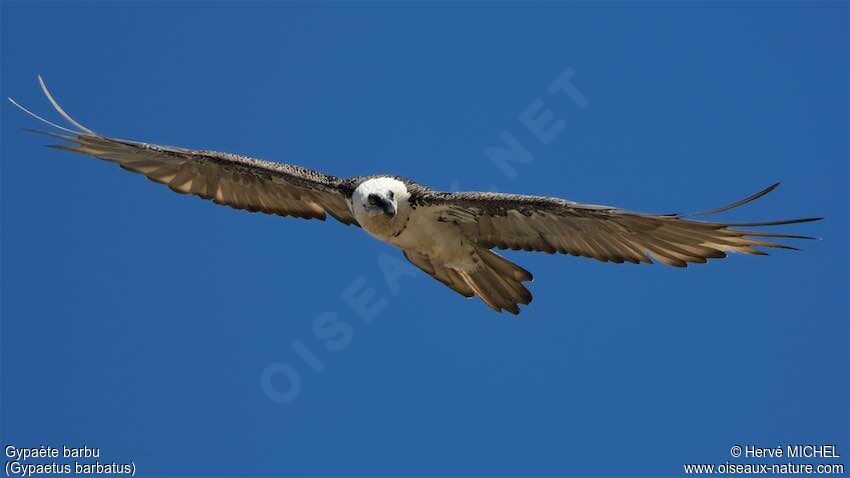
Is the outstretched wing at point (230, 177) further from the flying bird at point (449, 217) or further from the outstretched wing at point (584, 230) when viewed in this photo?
the outstretched wing at point (584, 230)

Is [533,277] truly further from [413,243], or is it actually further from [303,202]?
[303,202]

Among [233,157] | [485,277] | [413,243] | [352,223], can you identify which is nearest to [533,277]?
[485,277]

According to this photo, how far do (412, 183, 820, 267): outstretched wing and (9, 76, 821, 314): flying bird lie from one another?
0.04 feet

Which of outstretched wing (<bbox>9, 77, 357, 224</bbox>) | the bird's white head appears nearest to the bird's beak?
the bird's white head

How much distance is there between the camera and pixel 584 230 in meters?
12.6

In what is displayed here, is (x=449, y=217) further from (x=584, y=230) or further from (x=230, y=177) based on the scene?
(x=230, y=177)

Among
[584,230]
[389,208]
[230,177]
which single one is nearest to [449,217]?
[389,208]

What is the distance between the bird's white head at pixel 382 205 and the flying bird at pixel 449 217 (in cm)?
1

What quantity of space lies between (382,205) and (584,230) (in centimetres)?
219

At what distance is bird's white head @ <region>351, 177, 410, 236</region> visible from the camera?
1293 cm

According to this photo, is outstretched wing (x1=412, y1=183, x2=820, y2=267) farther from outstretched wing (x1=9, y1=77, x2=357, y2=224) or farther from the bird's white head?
outstretched wing (x1=9, y1=77, x2=357, y2=224)

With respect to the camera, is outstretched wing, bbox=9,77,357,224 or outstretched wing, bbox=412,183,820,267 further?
outstretched wing, bbox=9,77,357,224

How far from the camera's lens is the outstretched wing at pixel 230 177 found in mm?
14008

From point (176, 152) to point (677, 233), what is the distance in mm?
6014
